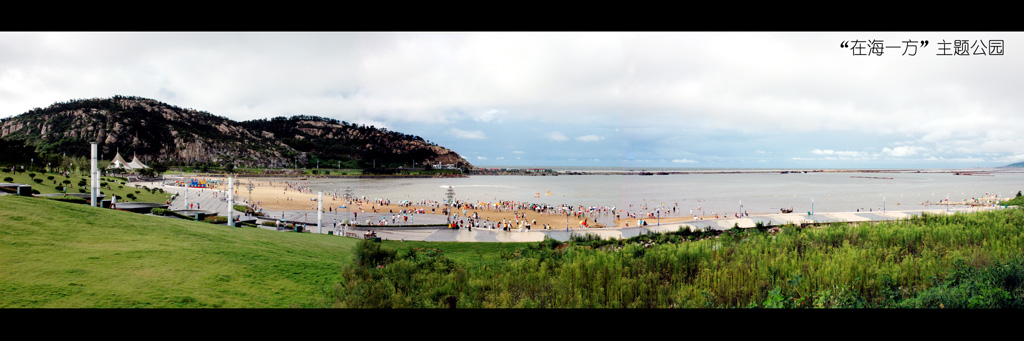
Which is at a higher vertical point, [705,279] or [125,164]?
[125,164]

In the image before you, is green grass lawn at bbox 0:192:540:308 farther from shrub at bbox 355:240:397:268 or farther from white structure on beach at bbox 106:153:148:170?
white structure on beach at bbox 106:153:148:170

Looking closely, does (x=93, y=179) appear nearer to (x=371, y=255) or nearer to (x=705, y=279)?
(x=371, y=255)

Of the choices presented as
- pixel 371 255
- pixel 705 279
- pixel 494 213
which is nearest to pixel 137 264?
pixel 371 255

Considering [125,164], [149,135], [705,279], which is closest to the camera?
[705,279]

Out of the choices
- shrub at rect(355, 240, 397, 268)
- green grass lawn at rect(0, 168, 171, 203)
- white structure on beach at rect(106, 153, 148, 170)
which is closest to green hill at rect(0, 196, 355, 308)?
shrub at rect(355, 240, 397, 268)

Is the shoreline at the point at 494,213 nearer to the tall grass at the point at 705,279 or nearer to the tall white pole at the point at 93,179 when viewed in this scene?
the tall white pole at the point at 93,179

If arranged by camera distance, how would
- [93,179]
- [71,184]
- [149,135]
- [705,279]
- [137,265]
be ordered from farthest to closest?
1. [149,135]
2. [71,184]
3. [93,179]
4. [705,279]
5. [137,265]

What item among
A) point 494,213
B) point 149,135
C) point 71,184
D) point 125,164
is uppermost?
point 149,135
